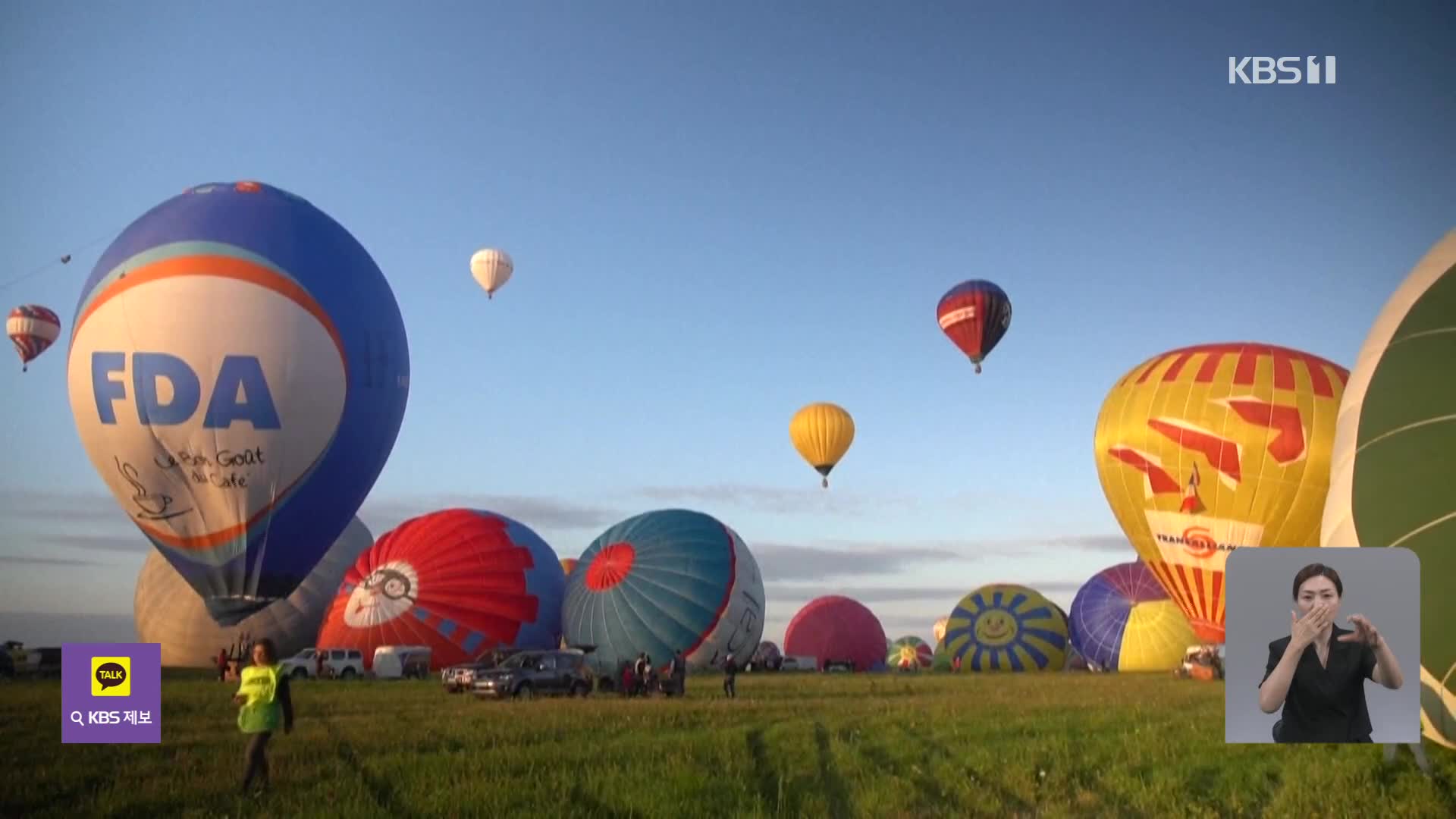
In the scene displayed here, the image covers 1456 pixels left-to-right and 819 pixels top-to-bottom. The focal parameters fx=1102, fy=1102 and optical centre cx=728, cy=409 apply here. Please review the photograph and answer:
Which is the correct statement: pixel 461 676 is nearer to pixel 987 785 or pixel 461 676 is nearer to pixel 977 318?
pixel 987 785

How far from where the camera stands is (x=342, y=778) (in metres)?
10.1

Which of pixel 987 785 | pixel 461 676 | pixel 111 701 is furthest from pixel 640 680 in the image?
pixel 987 785

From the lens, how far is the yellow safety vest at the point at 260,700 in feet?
31.6

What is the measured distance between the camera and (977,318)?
36.1 meters

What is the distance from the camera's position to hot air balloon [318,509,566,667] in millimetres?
31203

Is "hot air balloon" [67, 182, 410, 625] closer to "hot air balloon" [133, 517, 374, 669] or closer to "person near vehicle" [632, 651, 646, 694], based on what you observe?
"person near vehicle" [632, 651, 646, 694]

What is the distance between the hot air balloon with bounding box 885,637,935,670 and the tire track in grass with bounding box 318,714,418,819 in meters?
54.5

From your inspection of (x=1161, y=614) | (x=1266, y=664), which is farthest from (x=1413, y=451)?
(x=1161, y=614)

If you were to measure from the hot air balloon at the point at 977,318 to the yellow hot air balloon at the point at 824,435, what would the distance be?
→ 26.8 ft

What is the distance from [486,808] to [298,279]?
603 inches

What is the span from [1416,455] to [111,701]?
1388cm

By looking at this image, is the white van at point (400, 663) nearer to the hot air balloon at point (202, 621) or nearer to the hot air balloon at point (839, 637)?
the hot air balloon at point (202, 621)
